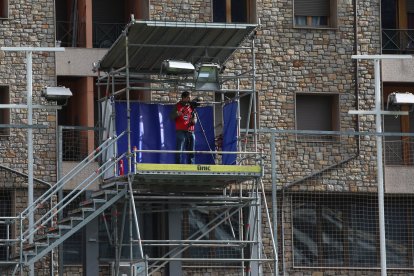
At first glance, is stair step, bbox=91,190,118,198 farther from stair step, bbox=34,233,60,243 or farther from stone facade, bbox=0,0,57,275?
stone facade, bbox=0,0,57,275

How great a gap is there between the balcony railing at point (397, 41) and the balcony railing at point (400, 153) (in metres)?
3.44

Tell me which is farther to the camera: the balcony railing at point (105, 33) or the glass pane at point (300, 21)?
the glass pane at point (300, 21)

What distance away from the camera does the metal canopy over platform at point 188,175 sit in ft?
122

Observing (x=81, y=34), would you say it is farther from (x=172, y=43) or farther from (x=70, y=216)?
(x=70, y=216)

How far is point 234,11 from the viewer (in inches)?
1949

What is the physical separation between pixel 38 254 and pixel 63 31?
11.9 meters

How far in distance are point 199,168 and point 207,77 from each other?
206cm

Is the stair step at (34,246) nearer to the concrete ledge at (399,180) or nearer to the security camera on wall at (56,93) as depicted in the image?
the security camera on wall at (56,93)

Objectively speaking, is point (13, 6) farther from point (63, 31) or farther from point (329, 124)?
point (329, 124)

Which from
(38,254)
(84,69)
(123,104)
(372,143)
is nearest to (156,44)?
(123,104)

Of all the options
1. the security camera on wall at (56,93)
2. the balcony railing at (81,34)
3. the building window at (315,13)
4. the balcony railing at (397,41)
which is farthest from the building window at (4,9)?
the balcony railing at (397,41)

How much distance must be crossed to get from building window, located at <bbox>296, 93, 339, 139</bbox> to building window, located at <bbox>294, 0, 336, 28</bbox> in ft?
6.53

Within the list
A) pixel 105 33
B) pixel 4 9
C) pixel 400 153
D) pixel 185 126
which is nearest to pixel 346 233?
pixel 400 153

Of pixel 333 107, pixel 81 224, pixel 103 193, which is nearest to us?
pixel 81 224
